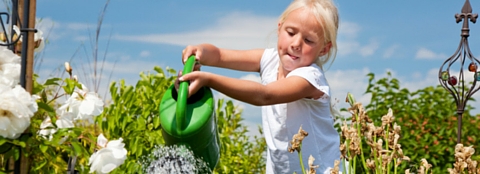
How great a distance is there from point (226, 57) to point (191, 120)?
0.86 m

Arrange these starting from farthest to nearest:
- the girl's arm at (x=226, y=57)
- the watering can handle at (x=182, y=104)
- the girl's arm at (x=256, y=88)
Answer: the girl's arm at (x=226, y=57) < the girl's arm at (x=256, y=88) < the watering can handle at (x=182, y=104)

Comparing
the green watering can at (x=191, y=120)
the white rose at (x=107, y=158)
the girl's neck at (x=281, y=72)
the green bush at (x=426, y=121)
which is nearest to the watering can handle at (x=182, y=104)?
the green watering can at (x=191, y=120)

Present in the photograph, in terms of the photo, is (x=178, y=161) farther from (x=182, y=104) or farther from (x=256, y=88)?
(x=256, y=88)

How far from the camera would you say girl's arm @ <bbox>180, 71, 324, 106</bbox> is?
75.4 inches

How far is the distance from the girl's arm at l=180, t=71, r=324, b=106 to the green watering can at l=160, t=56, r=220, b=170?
4 centimetres

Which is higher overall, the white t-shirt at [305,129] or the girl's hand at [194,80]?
the girl's hand at [194,80]

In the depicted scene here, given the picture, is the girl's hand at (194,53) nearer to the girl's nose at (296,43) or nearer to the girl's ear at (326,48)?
the girl's nose at (296,43)

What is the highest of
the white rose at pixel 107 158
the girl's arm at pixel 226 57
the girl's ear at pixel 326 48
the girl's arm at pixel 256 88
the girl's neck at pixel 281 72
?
the girl's ear at pixel 326 48

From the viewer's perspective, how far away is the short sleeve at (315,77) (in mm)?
2303

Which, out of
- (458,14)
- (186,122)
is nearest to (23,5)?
(186,122)

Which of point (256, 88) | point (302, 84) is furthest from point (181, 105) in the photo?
point (302, 84)

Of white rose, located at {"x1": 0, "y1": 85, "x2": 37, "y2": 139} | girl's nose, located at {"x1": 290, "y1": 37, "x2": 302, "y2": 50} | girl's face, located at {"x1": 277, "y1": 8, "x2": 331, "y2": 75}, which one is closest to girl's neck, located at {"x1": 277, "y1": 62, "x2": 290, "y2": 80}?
girl's face, located at {"x1": 277, "y1": 8, "x2": 331, "y2": 75}

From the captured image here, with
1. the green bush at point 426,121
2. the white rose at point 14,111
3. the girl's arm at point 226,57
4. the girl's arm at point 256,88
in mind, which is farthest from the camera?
the green bush at point 426,121

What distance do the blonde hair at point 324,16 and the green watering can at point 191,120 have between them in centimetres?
62
